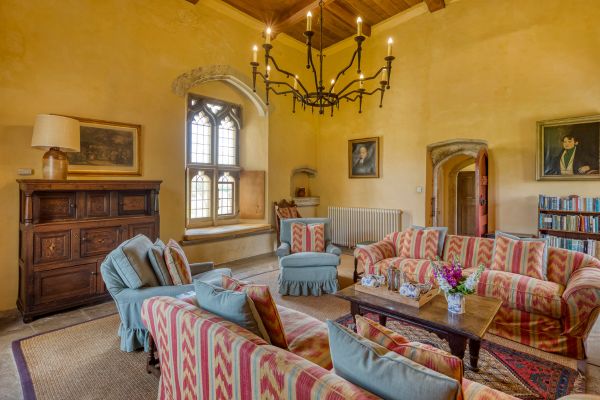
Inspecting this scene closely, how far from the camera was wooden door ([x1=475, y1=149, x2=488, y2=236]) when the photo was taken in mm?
4672

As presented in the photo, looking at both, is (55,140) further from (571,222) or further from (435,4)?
(571,222)

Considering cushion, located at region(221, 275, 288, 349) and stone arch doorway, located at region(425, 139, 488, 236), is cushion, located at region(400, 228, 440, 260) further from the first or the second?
cushion, located at region(221, 275, 288, 349)

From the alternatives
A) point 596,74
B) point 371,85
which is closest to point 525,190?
point 596,74

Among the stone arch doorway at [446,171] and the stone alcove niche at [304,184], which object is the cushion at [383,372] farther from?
the stone alcove niche at [304,184]

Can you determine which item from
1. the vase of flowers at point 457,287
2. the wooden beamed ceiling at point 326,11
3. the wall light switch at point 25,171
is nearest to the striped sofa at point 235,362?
the vase of flowers at point 457,287

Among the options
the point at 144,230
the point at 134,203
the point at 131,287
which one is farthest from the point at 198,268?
the point at 134,203

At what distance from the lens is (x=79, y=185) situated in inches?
135

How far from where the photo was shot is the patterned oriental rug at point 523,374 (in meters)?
2.13

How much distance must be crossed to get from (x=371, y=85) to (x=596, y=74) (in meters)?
3.30

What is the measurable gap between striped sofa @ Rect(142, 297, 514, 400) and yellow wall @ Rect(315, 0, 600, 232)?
428 cm

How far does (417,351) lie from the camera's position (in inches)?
46.1

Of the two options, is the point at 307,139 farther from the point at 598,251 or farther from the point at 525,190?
the point at 598,251

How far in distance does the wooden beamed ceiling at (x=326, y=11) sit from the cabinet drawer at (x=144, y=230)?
352 centimetres

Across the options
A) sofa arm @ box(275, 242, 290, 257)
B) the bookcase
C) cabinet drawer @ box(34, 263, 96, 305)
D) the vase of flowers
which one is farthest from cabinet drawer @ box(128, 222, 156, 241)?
the bookcase
